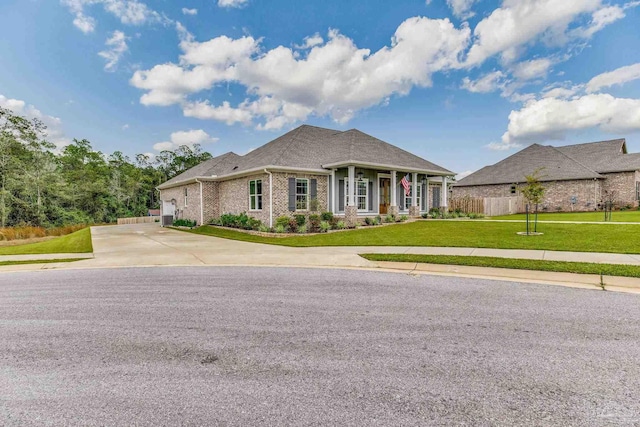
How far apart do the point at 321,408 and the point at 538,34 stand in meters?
23.9

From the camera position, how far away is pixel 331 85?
24016 mm

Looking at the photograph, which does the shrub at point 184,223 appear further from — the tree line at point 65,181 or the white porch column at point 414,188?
the white porch column at point 414,188

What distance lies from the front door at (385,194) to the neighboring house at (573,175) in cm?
1795

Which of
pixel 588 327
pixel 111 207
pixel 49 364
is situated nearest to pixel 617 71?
pixel 588 327

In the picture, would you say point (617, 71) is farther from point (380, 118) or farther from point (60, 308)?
point (60, 308)

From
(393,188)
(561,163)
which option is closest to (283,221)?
(393,188)

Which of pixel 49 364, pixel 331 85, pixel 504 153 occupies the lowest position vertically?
pixel 49 364

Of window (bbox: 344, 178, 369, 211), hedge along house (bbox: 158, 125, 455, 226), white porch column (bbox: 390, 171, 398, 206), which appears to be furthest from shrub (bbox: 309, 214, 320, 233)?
white porch column (bbox: 390, 171, 398, 206)

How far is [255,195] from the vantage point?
19406mm

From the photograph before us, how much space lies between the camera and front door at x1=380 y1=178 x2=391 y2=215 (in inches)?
846

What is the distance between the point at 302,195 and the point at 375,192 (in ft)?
16.5

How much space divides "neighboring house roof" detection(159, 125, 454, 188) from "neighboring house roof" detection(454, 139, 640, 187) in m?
14.4

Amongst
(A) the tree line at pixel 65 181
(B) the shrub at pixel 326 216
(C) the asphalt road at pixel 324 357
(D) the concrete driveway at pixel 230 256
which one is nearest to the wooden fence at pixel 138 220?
(A) the tree line at pixel 65 181

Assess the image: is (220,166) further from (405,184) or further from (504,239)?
(504,239)
